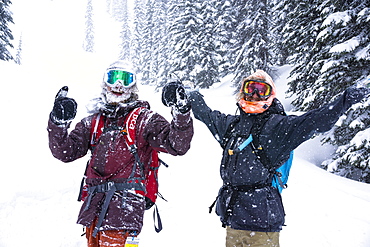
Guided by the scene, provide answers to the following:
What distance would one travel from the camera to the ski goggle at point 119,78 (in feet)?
8.41

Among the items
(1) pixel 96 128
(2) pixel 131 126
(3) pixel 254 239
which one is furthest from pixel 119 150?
(3) pixel 254 239

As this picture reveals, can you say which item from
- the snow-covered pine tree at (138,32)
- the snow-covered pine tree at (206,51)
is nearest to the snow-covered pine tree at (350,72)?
the snow-covered pine tree at (206,51)

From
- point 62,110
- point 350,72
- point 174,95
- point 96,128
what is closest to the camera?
point 174,95

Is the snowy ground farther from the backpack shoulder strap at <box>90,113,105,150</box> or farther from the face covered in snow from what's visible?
the face covered in snow

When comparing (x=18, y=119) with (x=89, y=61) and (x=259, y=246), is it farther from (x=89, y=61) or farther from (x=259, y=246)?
(x=89, y=61)

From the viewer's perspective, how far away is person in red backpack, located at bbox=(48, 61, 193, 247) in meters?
2.09

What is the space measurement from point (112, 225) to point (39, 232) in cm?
310

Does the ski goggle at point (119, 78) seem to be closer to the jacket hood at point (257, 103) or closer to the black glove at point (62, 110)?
the black glove at point (62, 110)

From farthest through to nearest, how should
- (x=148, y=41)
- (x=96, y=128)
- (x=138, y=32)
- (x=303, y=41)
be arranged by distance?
(x=138, y=32) < (x=148, y=41) < (x=303, y=41) < (x=96, y=128)

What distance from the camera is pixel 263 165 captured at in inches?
105

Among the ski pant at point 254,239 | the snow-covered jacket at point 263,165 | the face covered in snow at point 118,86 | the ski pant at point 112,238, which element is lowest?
the ski pant at point 254,239

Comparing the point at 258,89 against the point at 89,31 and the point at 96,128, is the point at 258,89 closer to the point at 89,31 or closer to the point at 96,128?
the point at 96,128

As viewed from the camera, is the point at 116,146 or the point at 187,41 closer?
the point at 116,146

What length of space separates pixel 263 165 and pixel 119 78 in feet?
5.39
